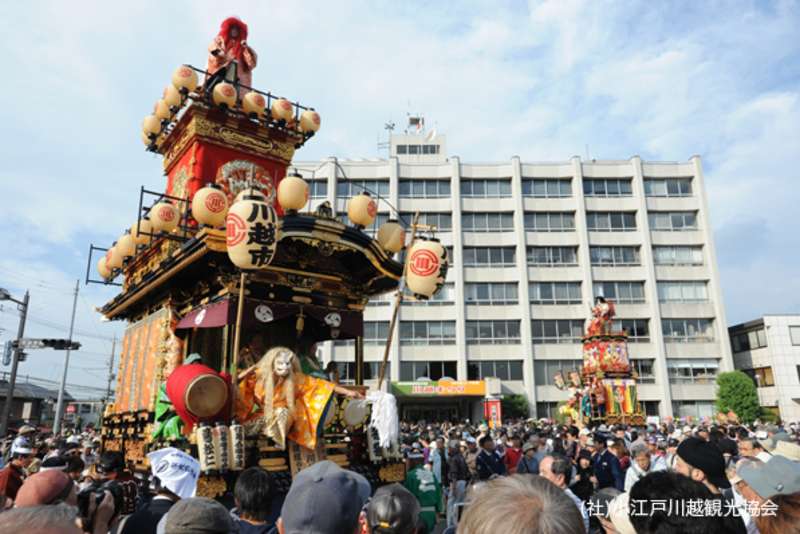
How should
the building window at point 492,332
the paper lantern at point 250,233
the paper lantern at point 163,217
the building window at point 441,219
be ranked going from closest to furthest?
the paper lantern at point 250,233, the paper lantern at point 163,217, the building window at point 492,332, the building window at point 441,219

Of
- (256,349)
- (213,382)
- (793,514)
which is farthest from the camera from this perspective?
(256,349)

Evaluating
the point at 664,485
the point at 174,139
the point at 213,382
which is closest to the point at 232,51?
the point at 174,139

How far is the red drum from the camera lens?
295 inches

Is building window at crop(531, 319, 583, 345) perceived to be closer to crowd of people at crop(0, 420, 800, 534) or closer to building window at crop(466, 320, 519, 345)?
building window at crop(466, 320, 519, 345)

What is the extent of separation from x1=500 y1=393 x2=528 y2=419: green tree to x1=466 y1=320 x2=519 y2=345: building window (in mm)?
4625

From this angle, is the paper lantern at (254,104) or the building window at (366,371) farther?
the building window at (366,371)

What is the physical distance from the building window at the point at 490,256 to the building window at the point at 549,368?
8.16 metres

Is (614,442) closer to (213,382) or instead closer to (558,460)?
(558,460)

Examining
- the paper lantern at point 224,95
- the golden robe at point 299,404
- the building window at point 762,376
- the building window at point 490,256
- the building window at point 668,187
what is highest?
the building window at point 668,187

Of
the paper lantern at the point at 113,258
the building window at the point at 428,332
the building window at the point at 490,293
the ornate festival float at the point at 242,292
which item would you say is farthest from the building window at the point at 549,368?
the paper lantern at the point at 113,258

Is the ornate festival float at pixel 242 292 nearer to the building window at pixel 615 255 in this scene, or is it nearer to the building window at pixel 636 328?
the building window at pixel 615 255

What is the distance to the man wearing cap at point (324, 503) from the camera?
2332 millimetres

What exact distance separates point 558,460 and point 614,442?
13.9ft

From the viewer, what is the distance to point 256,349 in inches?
436
